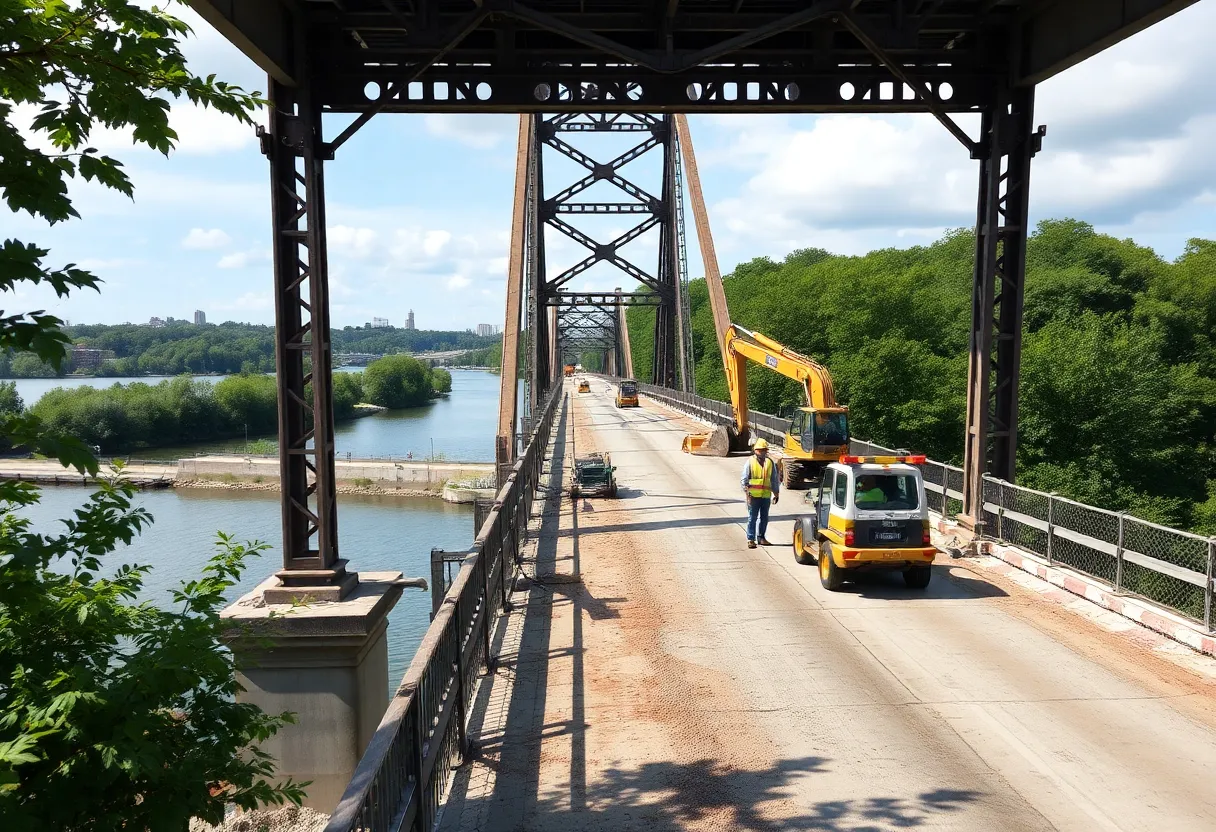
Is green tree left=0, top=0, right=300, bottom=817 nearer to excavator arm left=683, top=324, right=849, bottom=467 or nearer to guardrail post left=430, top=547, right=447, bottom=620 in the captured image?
guardrail post left=430, top=547, right=447, bottom=620

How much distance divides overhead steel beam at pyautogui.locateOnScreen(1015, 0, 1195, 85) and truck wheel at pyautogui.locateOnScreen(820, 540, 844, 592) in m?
7.11

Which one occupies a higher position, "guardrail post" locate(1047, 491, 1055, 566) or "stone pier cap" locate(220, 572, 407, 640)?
"guardrail post" locate(1047, 491, 1055, 566)

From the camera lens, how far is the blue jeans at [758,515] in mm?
14945

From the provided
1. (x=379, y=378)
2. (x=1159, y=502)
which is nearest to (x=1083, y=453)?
(x=1159, y=502)

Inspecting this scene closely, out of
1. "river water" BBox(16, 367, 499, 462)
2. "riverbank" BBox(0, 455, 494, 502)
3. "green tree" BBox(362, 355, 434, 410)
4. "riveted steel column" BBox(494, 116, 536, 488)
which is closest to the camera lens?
"riveted steel column" BBox(494, 116, 536, 488)

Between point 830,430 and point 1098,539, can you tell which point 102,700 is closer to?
point 1098,539

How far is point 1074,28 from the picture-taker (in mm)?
11836

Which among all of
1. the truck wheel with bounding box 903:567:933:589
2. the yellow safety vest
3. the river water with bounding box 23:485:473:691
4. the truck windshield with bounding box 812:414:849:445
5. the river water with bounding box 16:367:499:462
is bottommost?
the river water with bounding box 23:485:473:691

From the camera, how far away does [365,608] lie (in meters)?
10.3

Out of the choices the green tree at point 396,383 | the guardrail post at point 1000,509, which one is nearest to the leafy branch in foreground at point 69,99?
the guardrail post at point 1000,509

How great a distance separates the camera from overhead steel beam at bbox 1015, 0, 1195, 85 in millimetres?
10219

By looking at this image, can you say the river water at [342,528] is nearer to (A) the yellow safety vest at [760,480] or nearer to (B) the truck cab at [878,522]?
(A) the yellow safety vest at [760,480]

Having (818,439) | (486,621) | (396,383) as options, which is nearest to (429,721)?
(486,621)

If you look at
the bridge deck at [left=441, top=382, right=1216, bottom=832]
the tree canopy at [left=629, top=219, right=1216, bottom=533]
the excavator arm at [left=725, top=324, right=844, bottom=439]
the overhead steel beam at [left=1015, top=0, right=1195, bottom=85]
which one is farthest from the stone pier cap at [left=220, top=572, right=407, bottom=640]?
the tree canopy at [left=629, top=219, right=1216, bottom=533]
